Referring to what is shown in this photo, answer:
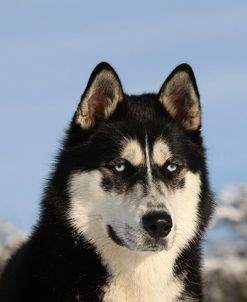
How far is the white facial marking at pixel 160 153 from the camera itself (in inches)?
276

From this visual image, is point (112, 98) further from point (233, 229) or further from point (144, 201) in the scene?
point (233, 229)

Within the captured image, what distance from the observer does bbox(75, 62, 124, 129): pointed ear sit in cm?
715

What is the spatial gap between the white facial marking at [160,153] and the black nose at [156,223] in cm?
51

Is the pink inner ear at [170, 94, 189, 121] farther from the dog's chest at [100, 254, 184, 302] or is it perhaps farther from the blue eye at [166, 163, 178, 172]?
the dog's chest at [100, 254, 184, 302]

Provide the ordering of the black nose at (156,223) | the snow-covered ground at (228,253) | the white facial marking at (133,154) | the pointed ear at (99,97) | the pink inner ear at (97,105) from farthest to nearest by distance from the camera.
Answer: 1. the snow-covered ground at (228,253)
2. the pink inner ear at (97,105)
3. the pointed ear at (99,97)
4. the white facial marking at (133,154)
5. the black nose at (156,223)

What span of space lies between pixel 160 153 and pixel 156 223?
63 cm

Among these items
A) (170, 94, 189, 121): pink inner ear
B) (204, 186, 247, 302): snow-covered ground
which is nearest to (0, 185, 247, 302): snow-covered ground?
(204, 186, 247, 302): snow-covered ground

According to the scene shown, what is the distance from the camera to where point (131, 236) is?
673 centimetres

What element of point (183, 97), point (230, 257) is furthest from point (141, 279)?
point (230, 257)

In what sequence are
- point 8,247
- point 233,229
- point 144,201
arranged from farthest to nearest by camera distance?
point 233,229
point 8,247
point 144,201

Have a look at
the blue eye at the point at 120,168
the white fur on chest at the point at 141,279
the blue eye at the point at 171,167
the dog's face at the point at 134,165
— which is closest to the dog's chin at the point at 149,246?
the dog's face at the point at 134,165

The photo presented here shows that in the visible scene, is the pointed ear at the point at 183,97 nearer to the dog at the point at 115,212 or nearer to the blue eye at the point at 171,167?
the dog at the point at 115,212

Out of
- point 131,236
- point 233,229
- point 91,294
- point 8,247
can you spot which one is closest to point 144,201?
point 131,236

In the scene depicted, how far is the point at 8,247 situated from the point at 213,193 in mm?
7984
